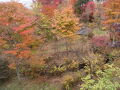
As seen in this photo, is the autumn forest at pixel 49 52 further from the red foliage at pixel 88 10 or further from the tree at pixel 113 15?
the red foliage at pixel 88 10

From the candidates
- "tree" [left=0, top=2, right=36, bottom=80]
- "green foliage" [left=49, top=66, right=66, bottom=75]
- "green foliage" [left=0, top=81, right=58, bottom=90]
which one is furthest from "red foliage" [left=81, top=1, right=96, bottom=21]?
"green foliage" [left=0, top=81, right=58, bottom=90]

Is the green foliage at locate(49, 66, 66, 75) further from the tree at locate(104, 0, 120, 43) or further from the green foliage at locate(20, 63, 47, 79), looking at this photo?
the tree at locate(104, 0, 120, 43)

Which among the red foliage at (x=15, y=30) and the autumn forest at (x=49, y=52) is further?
the autumn forest at (x=49, y=52)

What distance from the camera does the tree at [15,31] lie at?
456 inches

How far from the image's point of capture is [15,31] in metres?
11.7

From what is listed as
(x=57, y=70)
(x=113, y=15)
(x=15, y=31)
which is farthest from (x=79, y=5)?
(x=15, y=31)

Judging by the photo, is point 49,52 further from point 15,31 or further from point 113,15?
point 113,15

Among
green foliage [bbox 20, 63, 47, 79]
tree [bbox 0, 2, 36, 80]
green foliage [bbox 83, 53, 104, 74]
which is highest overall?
tree [bbox 0, 2, 36, 80]

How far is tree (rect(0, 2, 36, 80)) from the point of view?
11578 millimetres

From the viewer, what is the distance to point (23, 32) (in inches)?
462

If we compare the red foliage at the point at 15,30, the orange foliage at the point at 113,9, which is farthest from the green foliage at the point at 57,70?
the orange foliage at the point at 113,9

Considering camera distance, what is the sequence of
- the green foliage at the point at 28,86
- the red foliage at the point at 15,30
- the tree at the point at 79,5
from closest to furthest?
the red foliage at the point at 15,30
the green foliage at the point at 28,86
the tree at the point at 79,5

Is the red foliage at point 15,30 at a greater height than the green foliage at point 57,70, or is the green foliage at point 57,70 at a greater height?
the red foliage at point 15,30

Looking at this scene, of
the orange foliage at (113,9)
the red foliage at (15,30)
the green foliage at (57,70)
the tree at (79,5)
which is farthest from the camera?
the tree at (79,5)
